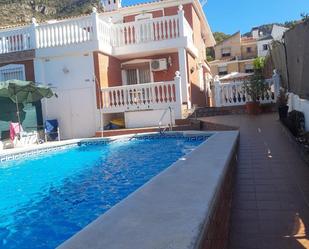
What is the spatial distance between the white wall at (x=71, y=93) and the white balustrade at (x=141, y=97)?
2.56ft

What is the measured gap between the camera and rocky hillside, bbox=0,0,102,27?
60441 millimetres

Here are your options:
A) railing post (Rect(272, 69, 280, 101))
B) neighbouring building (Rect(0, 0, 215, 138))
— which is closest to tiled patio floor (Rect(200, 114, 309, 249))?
railing post (Rect(272, 69, 280, 101))

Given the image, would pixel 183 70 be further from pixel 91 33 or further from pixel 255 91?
pixel 91 33

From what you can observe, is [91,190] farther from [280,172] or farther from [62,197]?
[280,172]

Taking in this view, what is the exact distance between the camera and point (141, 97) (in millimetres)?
15539

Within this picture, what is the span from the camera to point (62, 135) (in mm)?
16438

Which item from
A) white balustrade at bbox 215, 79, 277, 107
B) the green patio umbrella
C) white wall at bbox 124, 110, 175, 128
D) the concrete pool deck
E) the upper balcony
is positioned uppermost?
the upper balcony

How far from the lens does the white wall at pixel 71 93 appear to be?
16.1 meters

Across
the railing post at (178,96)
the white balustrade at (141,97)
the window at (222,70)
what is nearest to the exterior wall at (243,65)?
the window at (222,70)

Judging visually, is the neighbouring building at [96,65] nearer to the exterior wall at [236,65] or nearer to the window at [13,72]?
the window at [13,72]

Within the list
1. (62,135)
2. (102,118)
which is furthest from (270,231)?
(62,135)

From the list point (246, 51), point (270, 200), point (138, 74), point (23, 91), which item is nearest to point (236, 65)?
point (246, 51)

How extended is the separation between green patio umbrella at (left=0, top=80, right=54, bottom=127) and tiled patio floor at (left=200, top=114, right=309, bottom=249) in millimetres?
10153

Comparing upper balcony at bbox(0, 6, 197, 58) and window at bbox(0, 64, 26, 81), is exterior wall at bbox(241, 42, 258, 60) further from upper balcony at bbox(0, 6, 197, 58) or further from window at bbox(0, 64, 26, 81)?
window at bbox(0, 64, 26, 81)
